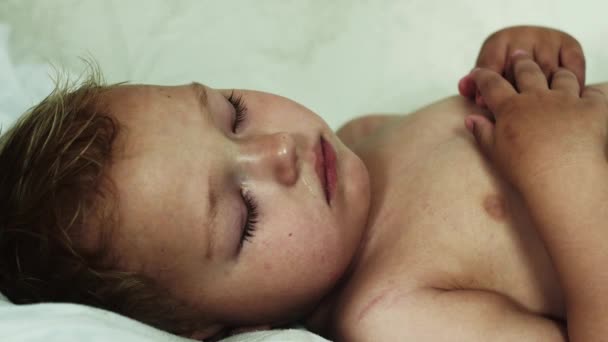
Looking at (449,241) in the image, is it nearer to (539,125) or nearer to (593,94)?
(539,125)

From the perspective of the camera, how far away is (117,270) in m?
0.80

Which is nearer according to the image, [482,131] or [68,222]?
[68,222]

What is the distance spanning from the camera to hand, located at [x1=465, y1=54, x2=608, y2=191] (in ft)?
2.65

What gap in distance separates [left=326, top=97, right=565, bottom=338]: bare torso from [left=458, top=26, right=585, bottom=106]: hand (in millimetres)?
132

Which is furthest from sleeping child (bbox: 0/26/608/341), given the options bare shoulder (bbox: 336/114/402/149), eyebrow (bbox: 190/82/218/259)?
bare shoulder (bbox: 336/114/402/149)

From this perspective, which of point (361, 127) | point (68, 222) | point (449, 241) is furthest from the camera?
point (361, 127)

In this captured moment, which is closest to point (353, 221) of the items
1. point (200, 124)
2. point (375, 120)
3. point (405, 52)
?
point (200, 124)

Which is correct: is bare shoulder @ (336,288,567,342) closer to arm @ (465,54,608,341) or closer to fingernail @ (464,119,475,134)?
arm @ (465,54,608,341)

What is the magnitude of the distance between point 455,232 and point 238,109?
363 millimetres

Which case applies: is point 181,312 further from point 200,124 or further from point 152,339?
point 200,124

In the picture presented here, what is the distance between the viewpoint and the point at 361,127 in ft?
4.31

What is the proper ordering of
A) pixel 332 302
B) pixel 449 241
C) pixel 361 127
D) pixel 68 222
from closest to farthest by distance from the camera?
pixel 68 222 < pixel 449 241 < pixel 332 302 < pixel 361 127

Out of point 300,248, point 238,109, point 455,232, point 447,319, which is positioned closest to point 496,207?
point 455,232

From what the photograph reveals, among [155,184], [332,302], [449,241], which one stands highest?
[155,184]
